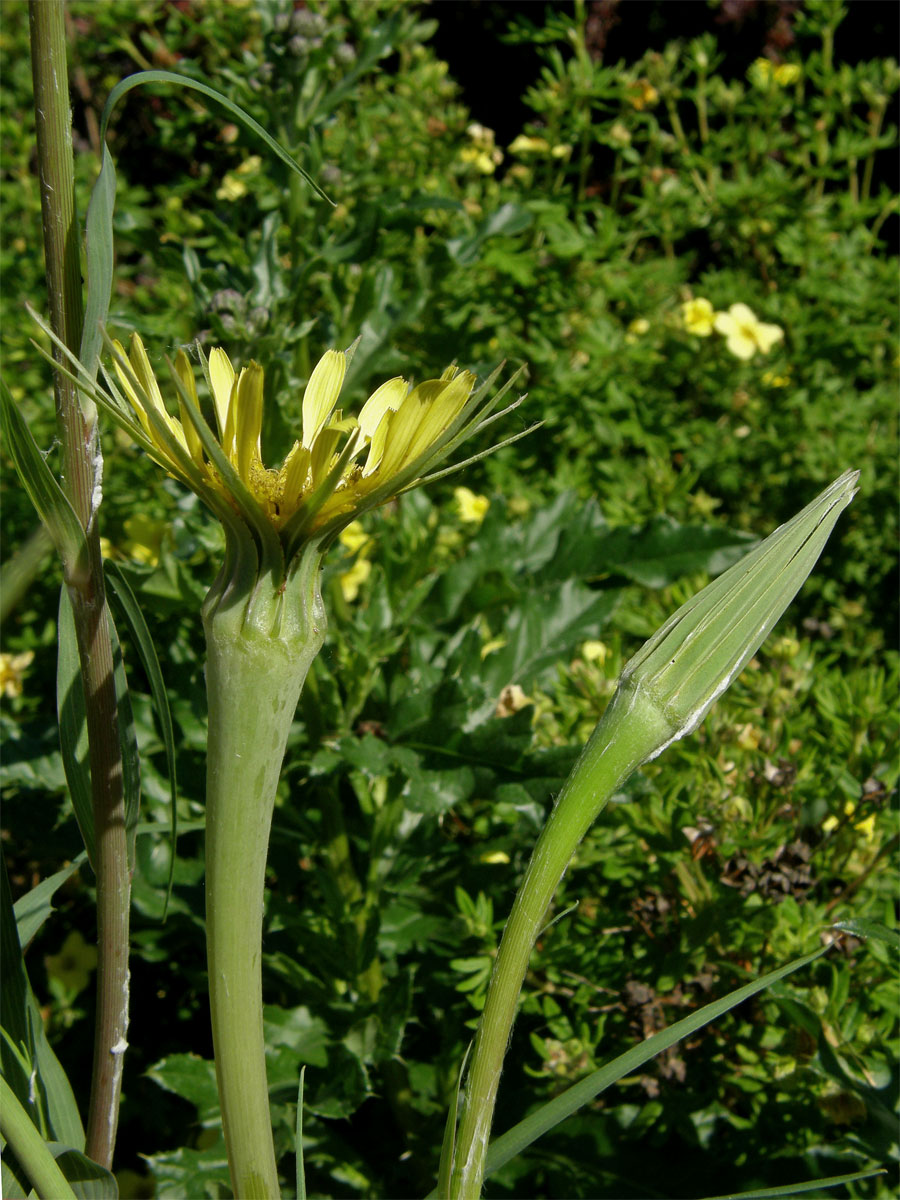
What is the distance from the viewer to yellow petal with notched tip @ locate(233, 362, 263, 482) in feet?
1.48

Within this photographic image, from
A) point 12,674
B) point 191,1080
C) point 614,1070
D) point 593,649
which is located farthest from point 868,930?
point 12,674

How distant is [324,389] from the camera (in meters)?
0.56

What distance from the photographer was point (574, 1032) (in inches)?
41.6

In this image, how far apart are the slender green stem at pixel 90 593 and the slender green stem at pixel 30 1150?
0.11 metres

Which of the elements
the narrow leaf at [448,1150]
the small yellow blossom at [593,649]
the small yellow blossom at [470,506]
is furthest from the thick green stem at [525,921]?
the small yellow blossom at [470,506]

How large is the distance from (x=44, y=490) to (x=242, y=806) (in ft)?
0.55

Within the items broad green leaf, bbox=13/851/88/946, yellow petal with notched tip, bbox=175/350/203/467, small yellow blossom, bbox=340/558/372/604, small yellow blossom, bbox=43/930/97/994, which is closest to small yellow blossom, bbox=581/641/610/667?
small yellow blossom, bbox=340/558/372/604

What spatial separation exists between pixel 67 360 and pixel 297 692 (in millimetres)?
183

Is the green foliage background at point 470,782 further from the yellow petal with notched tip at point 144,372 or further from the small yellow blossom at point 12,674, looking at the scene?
the yellow petal with notched tip at point 144,372

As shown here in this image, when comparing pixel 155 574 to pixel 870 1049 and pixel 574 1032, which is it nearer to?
pixel 574 1032

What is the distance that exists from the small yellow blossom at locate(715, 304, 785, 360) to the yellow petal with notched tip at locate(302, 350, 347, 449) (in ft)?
5.28

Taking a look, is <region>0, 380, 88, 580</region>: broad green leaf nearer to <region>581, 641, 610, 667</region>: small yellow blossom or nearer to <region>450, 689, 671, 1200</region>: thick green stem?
<region>450, 689, 671, 1200</region>: thick green stem

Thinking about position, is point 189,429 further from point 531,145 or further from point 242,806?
point 531,145

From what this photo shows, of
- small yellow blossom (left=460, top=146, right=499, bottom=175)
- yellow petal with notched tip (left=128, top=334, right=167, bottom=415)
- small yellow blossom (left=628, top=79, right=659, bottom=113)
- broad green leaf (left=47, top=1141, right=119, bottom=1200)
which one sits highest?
small yellow blossom (left=628, top=79, right=659, bottom=113)
